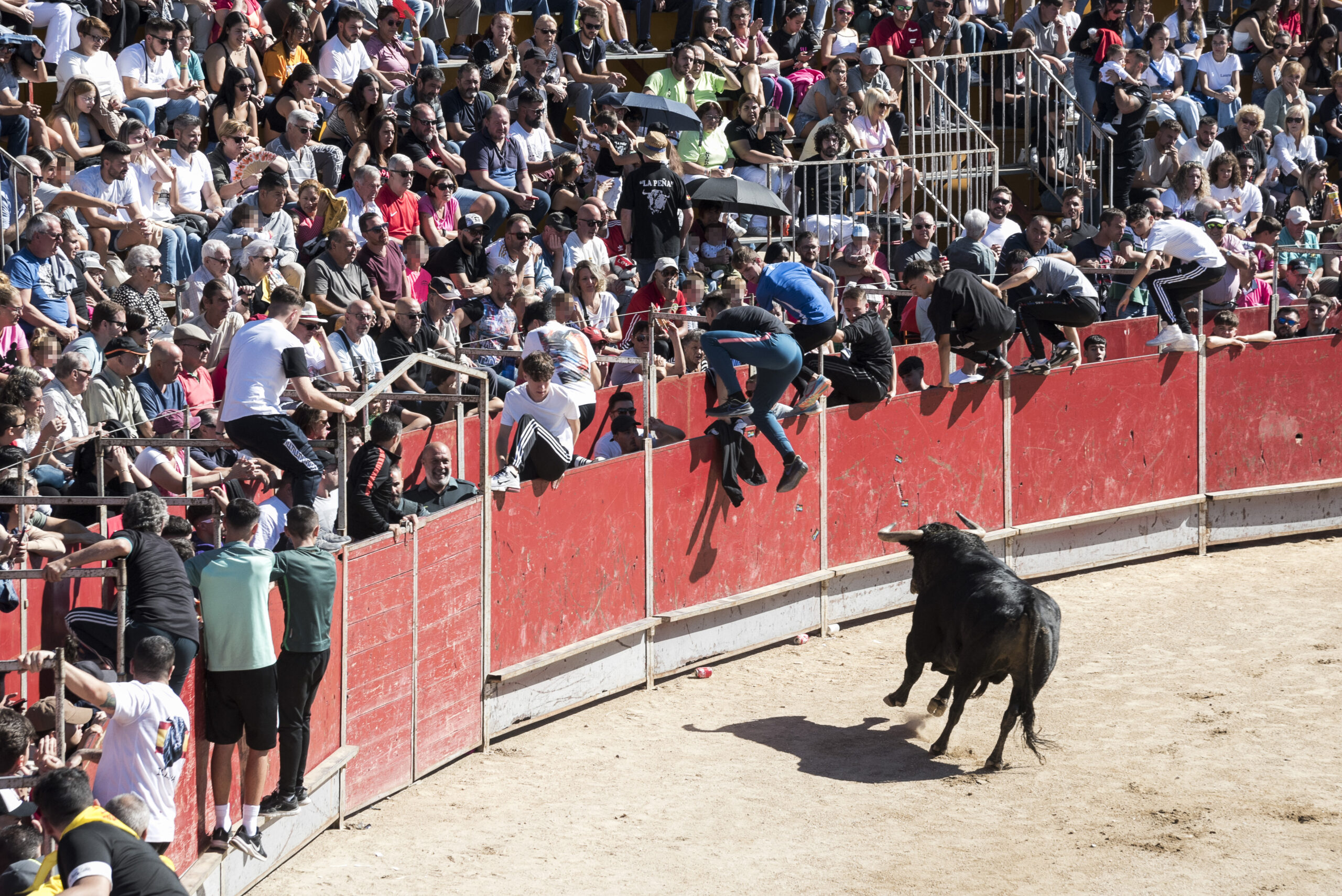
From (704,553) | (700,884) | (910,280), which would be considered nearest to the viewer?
(700,884)

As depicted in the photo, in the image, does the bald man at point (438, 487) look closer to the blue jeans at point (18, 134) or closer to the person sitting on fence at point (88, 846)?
the person sitting on fence at point (88, 846)

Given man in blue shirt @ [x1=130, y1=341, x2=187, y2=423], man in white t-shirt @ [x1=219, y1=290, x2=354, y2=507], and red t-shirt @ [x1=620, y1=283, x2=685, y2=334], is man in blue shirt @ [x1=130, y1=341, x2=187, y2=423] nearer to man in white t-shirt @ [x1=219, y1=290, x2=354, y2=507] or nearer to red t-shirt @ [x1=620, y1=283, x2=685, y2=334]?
man in white t-shirt @ [x1=219, y1=290, x2=354, y2=507]

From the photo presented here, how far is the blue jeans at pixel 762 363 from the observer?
1287 centimetres

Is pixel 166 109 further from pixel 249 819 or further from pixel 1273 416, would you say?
pixel 1273 416

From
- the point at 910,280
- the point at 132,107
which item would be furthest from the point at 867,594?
the point at 132,107

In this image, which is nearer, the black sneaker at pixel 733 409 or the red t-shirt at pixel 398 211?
the black sneaker at pixel 733 409

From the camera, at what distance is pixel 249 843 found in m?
8.95

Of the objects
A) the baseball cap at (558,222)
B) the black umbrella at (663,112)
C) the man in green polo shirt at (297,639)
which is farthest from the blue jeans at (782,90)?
the man in green polo shirt at (297,639)

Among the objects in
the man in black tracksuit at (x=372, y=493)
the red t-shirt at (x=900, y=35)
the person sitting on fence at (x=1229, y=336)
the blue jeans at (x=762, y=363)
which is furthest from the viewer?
the red t-shirt at (x=900, y=35)

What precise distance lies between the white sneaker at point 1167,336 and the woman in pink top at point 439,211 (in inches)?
242

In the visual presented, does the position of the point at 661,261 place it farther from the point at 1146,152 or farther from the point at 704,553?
the point at 1146,152

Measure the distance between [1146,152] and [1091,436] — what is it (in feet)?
19.5

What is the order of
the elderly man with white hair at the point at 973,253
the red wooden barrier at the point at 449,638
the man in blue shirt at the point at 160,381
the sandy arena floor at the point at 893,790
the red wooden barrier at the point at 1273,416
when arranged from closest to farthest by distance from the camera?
the sandy arena floor at the point at 893,790, the red wooden barrier at the point at 449,638, the man in blue shirt at the point at 160,381, the elderly man with white hair at the point at 973,253, the red wooden barrier at the point at 1273,416

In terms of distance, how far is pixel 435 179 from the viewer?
613 inches
